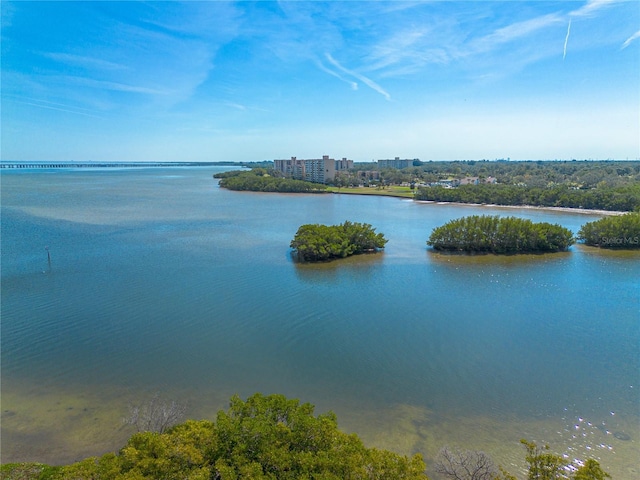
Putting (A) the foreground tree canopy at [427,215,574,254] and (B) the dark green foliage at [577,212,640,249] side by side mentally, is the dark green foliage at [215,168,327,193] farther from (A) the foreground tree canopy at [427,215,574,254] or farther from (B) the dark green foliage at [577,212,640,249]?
(B) the dark green foliage at [577,212,640,249]

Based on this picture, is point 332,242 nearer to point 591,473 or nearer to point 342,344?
point 342,344

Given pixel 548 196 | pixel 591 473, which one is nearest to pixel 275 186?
pixel 548 196

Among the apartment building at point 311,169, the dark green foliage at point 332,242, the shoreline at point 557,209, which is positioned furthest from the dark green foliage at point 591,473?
the apartment building at point 311,169

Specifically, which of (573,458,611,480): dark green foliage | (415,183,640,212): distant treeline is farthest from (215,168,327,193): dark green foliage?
(573,458,611,480): dark green foliage

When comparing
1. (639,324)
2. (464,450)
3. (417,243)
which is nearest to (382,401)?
(464,450)

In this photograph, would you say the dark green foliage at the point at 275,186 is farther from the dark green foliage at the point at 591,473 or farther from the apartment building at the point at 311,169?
the dark green foliage at the point at 591,473
